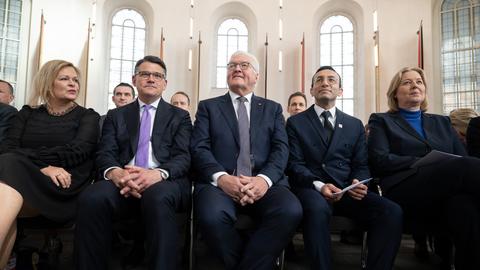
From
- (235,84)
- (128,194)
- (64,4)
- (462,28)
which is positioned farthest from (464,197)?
(64,4)

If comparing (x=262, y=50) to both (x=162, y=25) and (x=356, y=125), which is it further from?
(x=356, y=125)

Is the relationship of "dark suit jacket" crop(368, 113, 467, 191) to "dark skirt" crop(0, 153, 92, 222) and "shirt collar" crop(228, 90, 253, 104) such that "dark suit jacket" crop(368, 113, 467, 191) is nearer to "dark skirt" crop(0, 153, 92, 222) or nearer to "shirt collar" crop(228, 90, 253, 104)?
"shirt collar" crop(228, 90, 253, 104)

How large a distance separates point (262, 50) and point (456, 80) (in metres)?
3.99

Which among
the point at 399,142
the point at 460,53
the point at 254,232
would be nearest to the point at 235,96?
the point at 254,232

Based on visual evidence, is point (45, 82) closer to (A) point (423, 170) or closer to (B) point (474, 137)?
(A) point (423, 170)

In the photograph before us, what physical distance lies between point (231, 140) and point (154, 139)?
0.48 metres

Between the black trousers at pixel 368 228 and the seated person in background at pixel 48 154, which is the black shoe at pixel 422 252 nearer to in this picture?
the black trousers at pixel 368 228

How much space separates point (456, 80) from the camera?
7570 mm

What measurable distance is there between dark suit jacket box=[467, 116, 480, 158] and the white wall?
208 inches

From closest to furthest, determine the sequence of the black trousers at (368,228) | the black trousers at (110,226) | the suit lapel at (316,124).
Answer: the black trousers at (110,226) → the black trousers at (368,228) → the suit lapel at (316,124)

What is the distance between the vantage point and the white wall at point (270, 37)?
25.0 feet

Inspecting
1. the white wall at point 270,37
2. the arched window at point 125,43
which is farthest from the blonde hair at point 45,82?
the arched window at point 125,43

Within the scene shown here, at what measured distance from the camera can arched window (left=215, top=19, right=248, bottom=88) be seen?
848 cm

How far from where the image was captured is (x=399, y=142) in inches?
96.1
